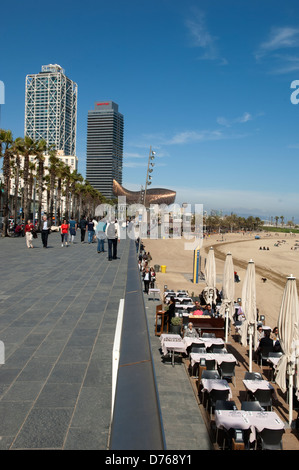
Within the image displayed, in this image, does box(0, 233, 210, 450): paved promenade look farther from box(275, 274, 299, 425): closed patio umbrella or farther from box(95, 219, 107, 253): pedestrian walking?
box(95, 219, 107, 253): pedestrian walking

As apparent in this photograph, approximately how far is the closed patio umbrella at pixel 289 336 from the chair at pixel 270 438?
1.49 m

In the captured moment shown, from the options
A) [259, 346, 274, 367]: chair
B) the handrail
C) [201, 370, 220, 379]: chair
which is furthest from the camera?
→ [259, 346, 274, 367]: chair

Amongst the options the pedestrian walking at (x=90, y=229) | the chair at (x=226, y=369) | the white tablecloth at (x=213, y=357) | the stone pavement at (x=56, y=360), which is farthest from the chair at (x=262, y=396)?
the pedestrian walking at (x=90, y=229)

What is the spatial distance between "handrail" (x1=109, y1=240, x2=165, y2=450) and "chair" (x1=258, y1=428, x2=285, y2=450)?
3.38 metres

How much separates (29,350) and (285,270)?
119 ft

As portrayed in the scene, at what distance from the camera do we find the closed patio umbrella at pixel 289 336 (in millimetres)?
7039

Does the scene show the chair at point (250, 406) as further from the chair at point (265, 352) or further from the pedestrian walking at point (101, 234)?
the pedestrian walking at point (101, 234)

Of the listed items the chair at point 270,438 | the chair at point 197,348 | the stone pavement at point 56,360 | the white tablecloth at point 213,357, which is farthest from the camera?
the chair at point 197,348

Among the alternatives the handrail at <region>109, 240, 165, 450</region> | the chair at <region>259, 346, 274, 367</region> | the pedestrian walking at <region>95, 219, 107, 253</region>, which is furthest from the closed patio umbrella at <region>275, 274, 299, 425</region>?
the pedestrian walking at <region>95, 219, 107, 253</region>

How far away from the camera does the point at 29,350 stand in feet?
17.1

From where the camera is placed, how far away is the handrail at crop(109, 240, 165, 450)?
187cm

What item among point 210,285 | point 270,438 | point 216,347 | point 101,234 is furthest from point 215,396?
point 101,234

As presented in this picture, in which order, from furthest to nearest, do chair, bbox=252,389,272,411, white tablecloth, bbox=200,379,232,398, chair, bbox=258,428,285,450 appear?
chair, bbox=252,389,272,411 → white tablecloth, bbox=200,379,232,398 → chair, bbox=258,428,285,450
